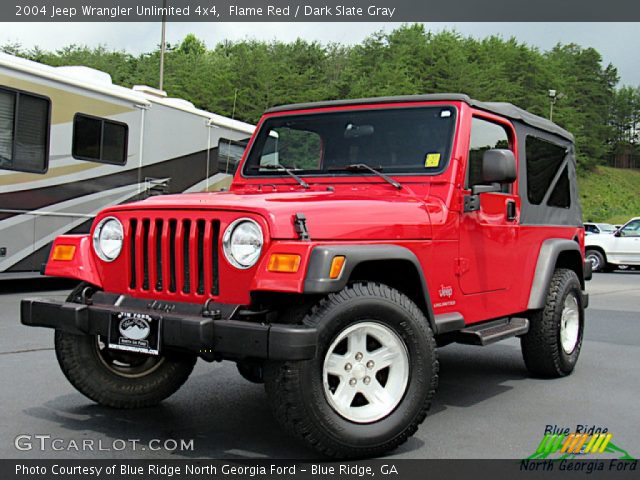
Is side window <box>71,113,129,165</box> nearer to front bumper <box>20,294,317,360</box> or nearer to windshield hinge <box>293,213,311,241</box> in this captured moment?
front bumper <box>20,294,317,360</box>

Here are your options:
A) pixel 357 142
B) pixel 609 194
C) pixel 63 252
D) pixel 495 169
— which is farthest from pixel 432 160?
pixel 609 194

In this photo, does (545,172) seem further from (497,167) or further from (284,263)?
(284,263)

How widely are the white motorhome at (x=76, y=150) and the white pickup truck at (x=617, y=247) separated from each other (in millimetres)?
12935

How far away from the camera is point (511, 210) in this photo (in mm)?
5578

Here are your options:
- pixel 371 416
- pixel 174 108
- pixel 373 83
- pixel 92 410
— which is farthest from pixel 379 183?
pixel 373 83

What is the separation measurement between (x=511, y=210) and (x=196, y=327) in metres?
2.85

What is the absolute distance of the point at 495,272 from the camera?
5.33m

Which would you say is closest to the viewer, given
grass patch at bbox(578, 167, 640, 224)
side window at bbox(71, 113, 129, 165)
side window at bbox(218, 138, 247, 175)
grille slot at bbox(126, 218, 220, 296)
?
grille slot at bbox(126, 218, 220, 296)

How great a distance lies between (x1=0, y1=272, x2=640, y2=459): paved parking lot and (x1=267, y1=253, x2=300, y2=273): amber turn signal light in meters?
1.04

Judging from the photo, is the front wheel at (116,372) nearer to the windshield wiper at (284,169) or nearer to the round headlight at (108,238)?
the round headlight at (108,238)

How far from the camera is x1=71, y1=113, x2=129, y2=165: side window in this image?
11788 millimetres

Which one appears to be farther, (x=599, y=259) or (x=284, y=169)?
(x=599, y=259)

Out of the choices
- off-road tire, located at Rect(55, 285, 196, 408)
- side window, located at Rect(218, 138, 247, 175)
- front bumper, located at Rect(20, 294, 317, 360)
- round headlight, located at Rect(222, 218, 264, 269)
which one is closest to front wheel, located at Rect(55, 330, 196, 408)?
off-road tire, located at Rect(55, 285, 196, 408)

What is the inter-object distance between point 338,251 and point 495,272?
1.93 m
